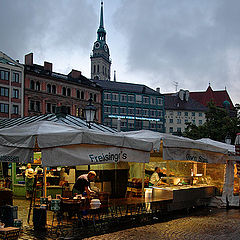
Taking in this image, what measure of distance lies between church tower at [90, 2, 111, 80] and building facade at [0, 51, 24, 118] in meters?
76.9

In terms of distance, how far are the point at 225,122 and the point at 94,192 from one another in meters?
28.4

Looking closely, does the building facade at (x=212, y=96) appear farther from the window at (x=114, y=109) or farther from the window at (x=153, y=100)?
the window at (x=114, y=109)

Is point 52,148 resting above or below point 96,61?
below

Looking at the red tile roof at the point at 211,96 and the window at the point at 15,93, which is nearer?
the window at the point at 15,93

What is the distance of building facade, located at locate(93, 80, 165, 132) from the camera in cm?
7106

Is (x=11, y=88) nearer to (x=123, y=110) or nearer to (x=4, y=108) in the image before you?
(x=4, y=108)

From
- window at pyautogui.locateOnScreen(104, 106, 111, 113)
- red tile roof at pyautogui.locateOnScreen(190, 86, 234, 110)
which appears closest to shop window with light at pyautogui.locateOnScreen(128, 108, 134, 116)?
window at pyautogui.locateOnScreen(104, 106, 111, 113)

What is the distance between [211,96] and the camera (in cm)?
10288

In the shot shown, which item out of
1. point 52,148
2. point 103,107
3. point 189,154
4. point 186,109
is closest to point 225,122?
point 189,154

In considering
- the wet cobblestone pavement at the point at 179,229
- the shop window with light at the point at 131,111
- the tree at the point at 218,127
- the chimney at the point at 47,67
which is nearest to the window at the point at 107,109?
the shop window with light at the point at 131,111

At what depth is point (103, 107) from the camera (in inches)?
2751

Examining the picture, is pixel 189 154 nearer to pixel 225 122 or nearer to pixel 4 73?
pixel 225 122

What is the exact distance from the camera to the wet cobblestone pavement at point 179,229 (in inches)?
377

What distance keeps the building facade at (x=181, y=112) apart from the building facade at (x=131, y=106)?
7854 mm
